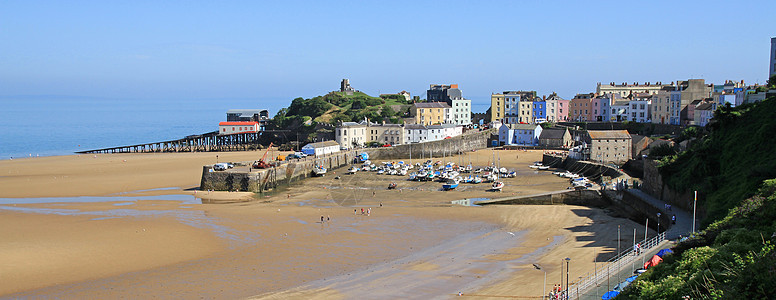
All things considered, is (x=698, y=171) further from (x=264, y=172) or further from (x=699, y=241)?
(x=264, y=172)

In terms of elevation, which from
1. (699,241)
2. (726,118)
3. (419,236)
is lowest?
(419,236)

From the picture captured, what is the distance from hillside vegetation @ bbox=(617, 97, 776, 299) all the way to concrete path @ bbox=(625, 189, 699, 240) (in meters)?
0.79

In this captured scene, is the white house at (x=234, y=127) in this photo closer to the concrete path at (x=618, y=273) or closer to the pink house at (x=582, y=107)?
the pink house at (x=582, y=107)

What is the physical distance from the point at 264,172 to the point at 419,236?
1577cm

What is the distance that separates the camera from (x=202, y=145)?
218ft

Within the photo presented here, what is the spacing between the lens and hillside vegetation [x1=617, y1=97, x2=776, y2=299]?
9.64 meters

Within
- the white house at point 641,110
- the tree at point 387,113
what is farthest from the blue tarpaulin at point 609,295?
the tree at point 387,113

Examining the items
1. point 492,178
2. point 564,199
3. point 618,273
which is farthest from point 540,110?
point 618,273

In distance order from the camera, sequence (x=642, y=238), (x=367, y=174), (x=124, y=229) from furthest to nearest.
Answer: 1. (x=367, y=174)
2. (x=124, y=229)
3. (x=642, y=238)

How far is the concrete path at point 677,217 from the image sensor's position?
18.7 m

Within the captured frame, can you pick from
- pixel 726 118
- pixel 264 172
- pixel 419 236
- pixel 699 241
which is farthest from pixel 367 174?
pixel 699 241

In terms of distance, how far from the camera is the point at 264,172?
116ft

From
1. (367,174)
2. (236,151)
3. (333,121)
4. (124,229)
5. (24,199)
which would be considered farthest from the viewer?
(333,121)

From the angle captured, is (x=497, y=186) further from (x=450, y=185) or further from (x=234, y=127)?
(x=234, y=127)
